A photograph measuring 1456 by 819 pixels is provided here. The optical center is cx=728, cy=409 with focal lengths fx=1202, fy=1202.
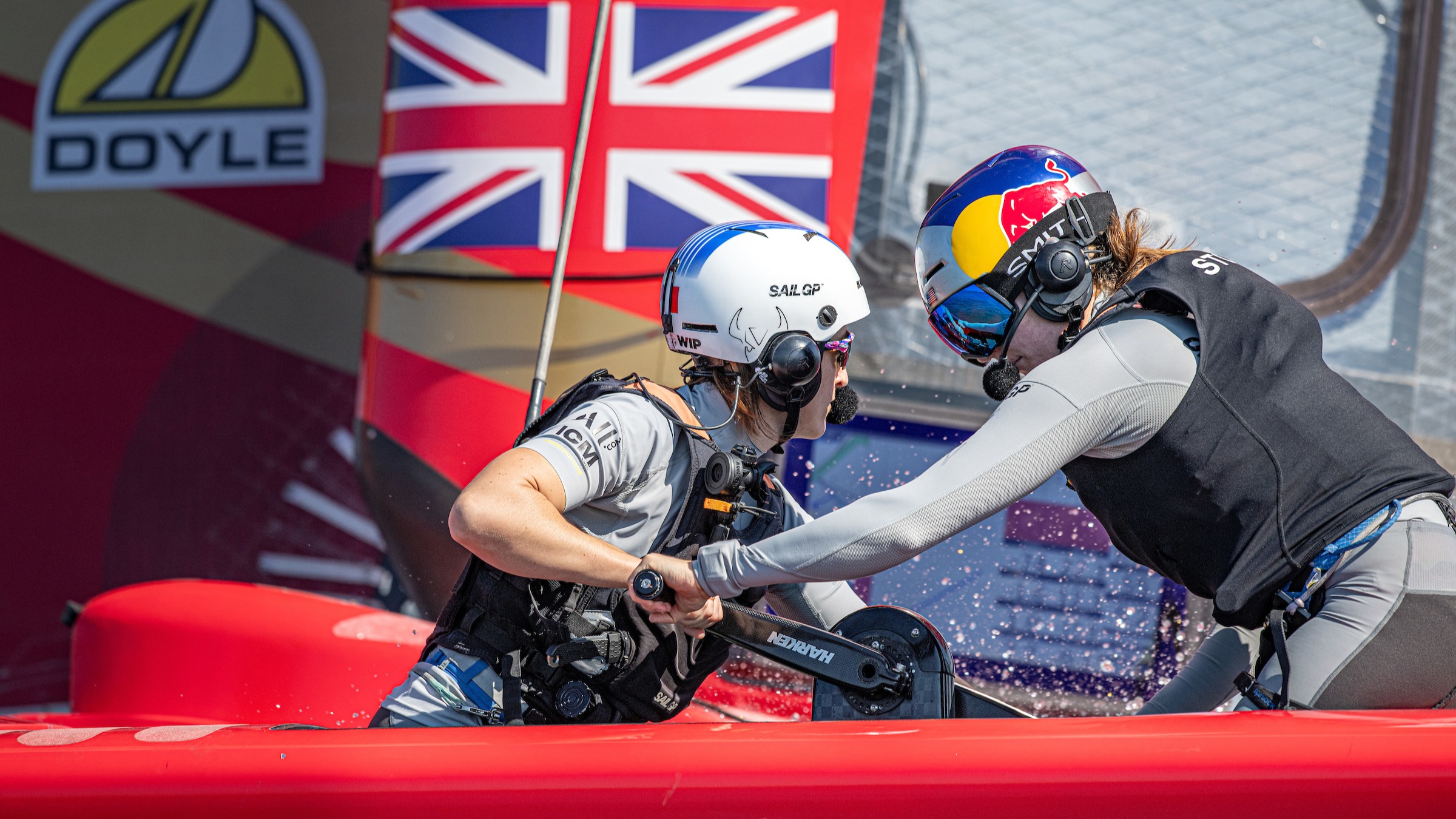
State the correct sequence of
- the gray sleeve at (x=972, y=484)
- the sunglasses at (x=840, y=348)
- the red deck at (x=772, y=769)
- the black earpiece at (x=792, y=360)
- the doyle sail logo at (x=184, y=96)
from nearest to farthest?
the red deck at (x=772, y=769), the gray sleeve at (x=972, y=484), the black earpiece at (x=792, y=360), the sunglasses at (x=840, y=348), the doyle sail logo at (x=184, y=96)

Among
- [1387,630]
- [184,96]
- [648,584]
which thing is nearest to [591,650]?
[648,584]

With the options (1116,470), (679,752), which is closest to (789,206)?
(1116,470)

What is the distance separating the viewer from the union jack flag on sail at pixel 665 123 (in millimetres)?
2725

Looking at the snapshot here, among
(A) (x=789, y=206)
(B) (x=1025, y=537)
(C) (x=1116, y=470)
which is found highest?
(A) (x=789, y=206)

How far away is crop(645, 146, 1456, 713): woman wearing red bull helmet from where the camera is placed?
145cm

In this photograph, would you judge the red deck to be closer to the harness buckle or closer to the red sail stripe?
the harness buckle

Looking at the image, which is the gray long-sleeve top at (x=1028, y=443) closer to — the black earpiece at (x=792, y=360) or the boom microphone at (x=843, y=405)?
the black earpiece at (x=792, y=360)

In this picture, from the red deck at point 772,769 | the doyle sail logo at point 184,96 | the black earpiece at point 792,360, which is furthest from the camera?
the doyle sail logo at point 184,96

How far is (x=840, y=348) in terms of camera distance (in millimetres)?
2027

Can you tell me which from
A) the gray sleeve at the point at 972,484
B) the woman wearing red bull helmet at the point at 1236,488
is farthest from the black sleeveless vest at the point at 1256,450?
the gray sleeve at the point at 972,484

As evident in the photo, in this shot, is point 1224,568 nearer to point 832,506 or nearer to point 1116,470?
point 1116,470

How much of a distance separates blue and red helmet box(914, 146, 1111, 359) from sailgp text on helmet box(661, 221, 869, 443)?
23cm

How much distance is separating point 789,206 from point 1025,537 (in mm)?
912

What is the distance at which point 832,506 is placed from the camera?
2727 mm
